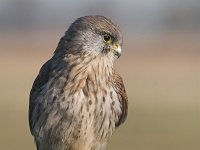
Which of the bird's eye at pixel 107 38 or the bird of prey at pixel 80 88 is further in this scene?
the bird's eye at pixel 107 38

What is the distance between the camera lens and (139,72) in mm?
39312

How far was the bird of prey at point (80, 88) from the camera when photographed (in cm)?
885

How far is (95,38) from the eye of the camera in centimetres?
895

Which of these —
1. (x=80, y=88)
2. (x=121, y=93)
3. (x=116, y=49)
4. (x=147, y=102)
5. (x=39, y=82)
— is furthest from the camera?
(x=147, y=102)

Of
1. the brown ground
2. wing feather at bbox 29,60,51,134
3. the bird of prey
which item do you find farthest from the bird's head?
the brown ground

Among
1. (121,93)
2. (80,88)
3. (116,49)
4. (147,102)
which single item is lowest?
(80,88)

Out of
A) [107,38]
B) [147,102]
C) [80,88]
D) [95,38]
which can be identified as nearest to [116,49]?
[107,38]

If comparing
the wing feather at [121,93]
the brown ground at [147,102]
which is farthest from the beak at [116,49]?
the brown ground at [147,102]

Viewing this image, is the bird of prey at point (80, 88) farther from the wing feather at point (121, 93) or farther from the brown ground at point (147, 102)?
the brown ground at point (147, 102)

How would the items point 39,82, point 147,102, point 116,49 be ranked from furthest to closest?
point 147,102, point 39,82, point 116,49

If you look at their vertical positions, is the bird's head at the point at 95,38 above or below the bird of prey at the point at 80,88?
above

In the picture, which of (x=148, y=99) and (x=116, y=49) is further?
(x=148, y=99)

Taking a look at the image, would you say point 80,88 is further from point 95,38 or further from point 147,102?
point 147,102

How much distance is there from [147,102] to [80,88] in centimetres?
2040
